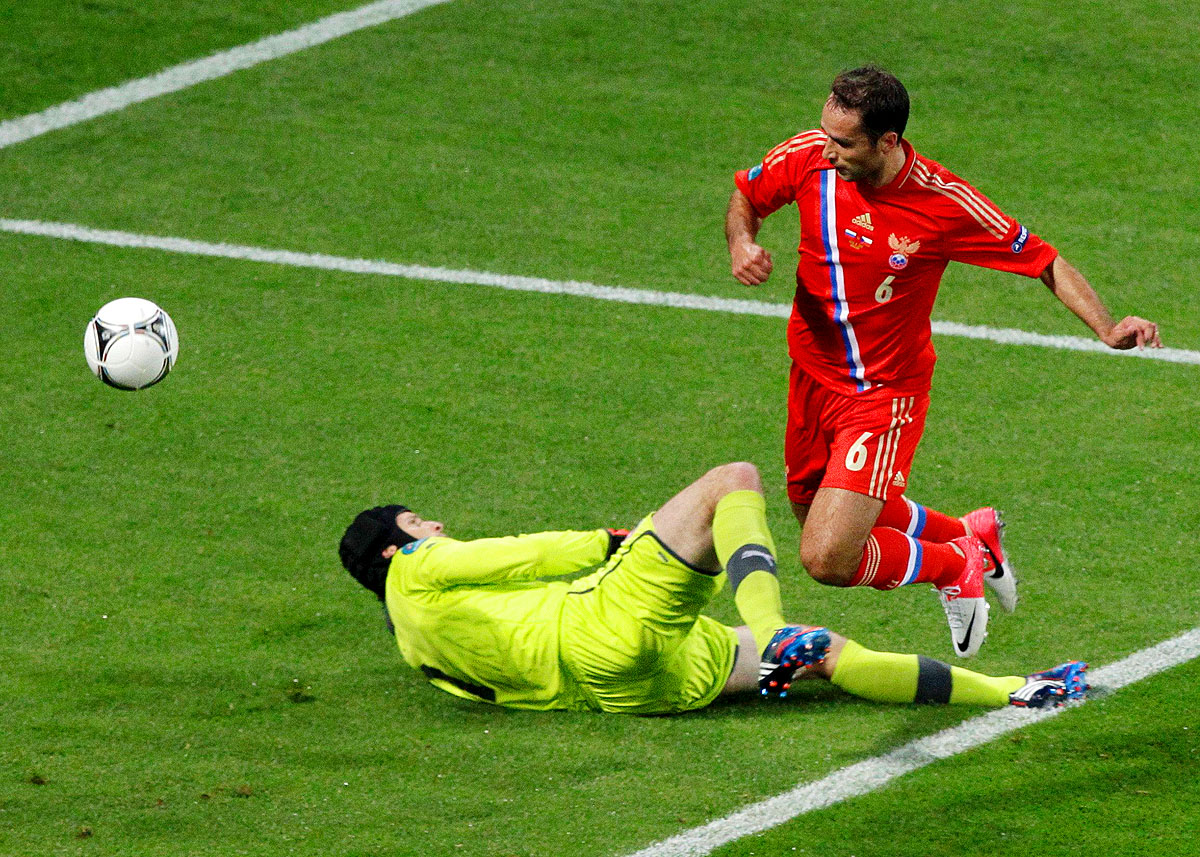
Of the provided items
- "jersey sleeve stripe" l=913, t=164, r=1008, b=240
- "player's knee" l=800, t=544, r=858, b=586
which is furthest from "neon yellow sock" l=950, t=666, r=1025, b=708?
"jersey sleeve stripe" l=913, t=164, r=1008, b=240

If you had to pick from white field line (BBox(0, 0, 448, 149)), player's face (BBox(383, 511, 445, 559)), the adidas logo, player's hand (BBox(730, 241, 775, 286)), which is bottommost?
player's face (BBox(383, 511, 445, 559))

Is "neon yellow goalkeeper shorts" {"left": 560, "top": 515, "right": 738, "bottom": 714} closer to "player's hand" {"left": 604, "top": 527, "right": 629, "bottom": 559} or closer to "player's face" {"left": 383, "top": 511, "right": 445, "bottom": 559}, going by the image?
"player's hand" {"left": 604, "top": 527, "right": 629, "bottom": 559}

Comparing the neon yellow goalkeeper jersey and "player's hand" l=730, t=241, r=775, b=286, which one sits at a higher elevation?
"player's hand" l=730, t=241, r=775, b=286

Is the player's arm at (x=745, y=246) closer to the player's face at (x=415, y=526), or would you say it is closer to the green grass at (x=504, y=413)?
the player's face at (x=415, y=526)

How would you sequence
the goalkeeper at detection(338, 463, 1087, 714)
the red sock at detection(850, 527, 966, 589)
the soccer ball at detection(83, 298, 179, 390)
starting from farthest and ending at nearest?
the soccer ball at detection(83, 298, 179, 390) < the red sock at detection(850, 527, 966, 589) < the goalkeeper at detection(338, 463, 1087, 714)

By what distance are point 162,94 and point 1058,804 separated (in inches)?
337

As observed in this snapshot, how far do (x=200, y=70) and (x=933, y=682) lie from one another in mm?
8132

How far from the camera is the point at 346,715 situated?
18.5 feet

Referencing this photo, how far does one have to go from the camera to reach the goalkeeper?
5.38 m

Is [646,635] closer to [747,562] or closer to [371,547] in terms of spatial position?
[747,562]

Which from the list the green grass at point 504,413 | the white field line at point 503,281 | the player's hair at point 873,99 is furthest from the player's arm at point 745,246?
the white field line at point 503,281

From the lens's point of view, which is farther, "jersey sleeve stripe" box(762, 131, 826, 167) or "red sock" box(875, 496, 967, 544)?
"red sock" box(875, 496, 967, 544)

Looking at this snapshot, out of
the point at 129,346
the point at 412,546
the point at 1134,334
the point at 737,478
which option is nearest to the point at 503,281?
the point at 129,346

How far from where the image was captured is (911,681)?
557cm
